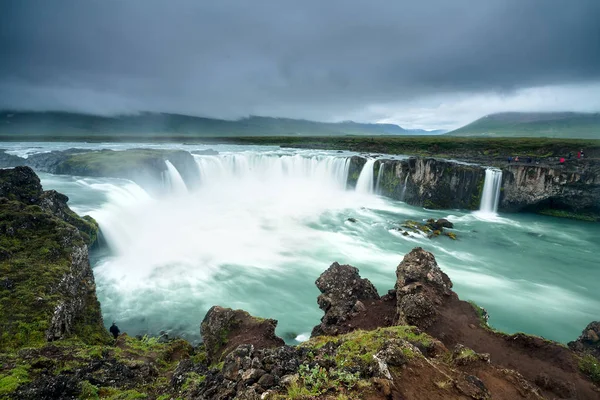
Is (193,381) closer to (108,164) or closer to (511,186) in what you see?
(108,164)

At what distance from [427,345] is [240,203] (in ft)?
122

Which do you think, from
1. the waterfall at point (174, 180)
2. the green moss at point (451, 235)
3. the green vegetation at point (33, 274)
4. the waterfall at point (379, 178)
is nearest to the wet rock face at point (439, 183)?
the waterfall at point (379, 178)

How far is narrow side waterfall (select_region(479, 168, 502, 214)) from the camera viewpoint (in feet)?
133

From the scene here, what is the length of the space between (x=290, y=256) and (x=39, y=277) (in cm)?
1727

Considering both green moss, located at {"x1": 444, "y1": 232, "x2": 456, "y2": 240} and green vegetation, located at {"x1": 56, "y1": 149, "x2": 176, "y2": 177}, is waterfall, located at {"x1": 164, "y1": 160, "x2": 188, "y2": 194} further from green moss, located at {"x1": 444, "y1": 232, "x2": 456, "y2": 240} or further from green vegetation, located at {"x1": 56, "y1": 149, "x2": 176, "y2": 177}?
green moss, located at {"x1": 444, "y1": 232, "x2": 456, "y2": 240}

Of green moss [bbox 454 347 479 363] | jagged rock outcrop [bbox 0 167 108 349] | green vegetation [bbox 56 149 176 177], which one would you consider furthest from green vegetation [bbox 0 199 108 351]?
green vegetation [bbox 56 149 176 177]

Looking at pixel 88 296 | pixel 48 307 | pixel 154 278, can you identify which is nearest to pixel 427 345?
pixel 48 307

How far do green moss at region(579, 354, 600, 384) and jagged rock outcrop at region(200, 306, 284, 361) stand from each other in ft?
27.7

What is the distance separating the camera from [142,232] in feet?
87.9

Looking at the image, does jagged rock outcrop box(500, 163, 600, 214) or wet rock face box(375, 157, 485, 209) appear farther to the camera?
wet rock face box(375, 157, 485, 209)

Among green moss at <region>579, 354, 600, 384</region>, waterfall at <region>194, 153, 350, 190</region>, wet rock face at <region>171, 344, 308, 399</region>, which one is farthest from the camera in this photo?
waterfall at <region>194, 153, 350, 190</region>

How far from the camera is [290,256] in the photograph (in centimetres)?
2564

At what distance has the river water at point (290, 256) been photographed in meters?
18.0

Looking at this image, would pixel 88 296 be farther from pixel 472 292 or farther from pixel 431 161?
pixel 431 161
